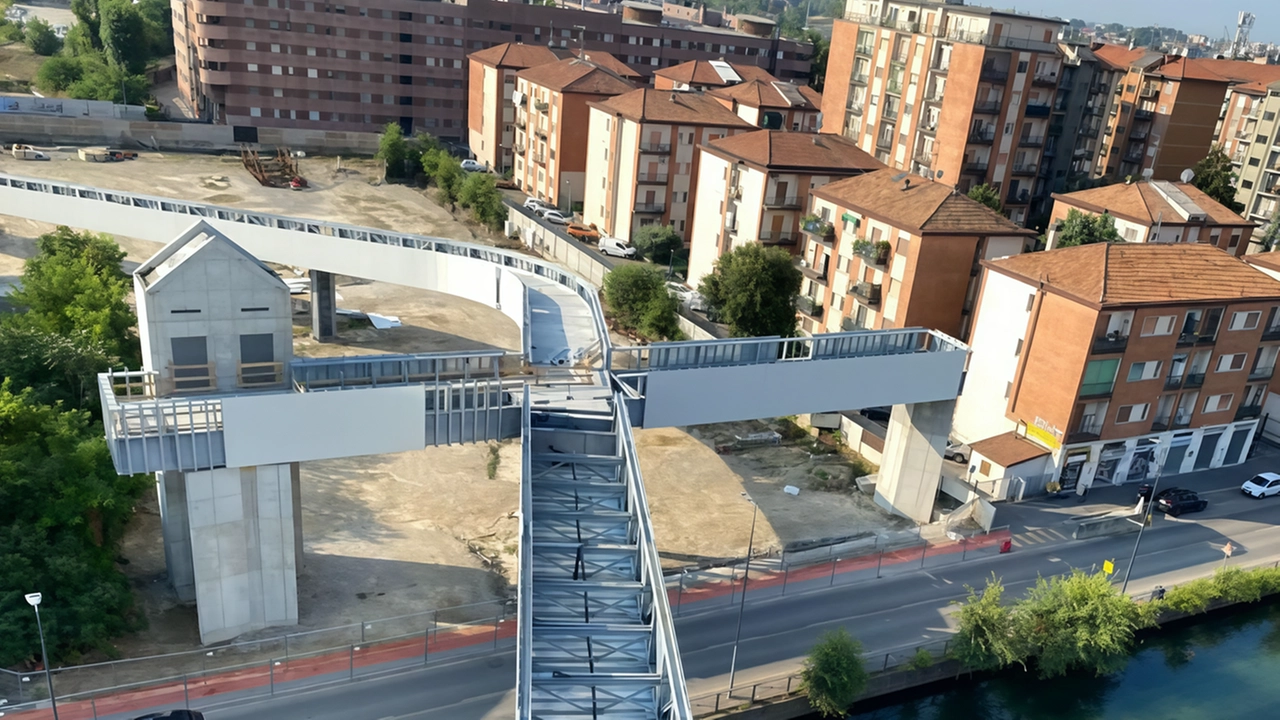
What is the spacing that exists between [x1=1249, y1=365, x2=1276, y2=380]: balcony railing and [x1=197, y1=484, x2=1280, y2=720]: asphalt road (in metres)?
5.85

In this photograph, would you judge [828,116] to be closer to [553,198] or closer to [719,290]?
[553,198]

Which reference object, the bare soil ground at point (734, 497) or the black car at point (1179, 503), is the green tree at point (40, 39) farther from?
the black car at point (1179, 503)

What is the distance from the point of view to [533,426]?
2752cm

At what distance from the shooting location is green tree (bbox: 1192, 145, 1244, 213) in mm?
71688

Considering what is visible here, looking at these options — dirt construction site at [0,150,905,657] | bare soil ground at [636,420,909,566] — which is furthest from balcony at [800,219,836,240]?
bare soil ground at [636,420,909,566]

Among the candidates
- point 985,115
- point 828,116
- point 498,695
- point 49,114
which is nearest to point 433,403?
point 498,695

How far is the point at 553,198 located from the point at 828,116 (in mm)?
25770

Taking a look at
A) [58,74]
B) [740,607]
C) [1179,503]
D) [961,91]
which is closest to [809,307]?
[1179,503]

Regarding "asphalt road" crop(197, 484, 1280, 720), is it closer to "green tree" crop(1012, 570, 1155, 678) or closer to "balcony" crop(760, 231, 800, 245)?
"green tree" crop(1012, 570, 1155, 678)

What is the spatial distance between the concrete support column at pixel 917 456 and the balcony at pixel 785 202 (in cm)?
2062

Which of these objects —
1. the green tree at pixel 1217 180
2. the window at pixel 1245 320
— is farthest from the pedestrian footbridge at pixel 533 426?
the green tree at pixel 1217 180

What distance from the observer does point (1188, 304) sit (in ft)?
138

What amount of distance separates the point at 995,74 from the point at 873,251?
90.8ft

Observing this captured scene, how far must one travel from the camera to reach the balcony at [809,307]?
53.9m
